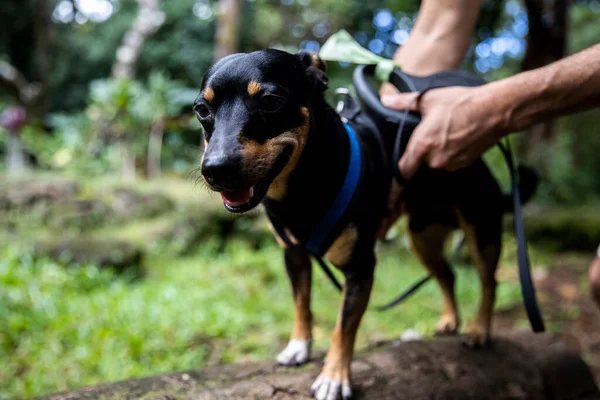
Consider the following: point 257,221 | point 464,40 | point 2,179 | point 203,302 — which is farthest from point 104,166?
point 464,40

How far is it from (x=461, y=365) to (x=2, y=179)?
7603 mm

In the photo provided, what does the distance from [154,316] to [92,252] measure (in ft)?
5.85

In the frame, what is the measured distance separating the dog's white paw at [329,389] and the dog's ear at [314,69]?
1.11 meters

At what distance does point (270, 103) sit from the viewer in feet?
5.48

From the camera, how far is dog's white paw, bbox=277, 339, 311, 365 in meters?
2.21

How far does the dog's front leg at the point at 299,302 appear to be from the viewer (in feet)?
7.34

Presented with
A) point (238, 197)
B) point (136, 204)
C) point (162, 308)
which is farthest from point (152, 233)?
point (238, 197)

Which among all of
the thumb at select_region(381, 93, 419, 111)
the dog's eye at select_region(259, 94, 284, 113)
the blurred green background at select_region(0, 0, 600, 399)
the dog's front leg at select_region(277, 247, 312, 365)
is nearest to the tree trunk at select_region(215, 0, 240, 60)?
the blurred green background at select_region(0, 0, 600, 399)

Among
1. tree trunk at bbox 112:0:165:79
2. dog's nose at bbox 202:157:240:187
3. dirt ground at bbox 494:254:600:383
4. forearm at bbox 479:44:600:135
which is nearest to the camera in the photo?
dog's nose at bbox 202:157:240:187

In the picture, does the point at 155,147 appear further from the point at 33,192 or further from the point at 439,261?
the point at 439,261

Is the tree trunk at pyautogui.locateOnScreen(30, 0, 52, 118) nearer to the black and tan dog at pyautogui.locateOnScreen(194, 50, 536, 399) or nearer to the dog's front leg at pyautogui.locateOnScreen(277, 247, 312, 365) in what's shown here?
the dog's front leg at pyautogui.locateOnScreen(277, 247, 312, 365)

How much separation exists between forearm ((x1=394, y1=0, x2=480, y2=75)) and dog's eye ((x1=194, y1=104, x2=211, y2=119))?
1.39 meters

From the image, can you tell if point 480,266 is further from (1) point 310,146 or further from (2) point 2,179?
(2) point 2,179

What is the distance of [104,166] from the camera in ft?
34.0
